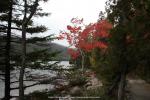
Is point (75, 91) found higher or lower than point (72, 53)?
lower

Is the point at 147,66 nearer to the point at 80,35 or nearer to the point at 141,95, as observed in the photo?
the point at 141,95

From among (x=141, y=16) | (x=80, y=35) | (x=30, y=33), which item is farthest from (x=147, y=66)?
(x=80, y=35)

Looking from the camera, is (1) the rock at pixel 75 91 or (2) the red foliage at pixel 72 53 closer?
(1) the rock at pixel 75 91

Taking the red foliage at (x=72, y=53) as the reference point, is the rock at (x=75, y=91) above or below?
below

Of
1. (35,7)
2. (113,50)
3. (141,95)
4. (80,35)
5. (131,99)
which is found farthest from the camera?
(80,35)

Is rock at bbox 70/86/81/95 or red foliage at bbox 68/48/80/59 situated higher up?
red foliage at bbox 68/48/80/59

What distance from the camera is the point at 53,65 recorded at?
16.7 meters

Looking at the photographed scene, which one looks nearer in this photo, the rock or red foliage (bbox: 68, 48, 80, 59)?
the rock

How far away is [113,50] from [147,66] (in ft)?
6.89

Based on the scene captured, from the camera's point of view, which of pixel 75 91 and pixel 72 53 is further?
pixel 72 53

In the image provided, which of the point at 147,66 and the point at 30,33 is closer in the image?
the point at 30,33

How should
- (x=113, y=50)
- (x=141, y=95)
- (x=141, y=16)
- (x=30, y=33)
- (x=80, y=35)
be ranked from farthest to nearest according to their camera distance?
(x=80, y=35)
(x=141, y=95)
(x=113, y=50)
(x=141, y=16)
(x=30, y=33)

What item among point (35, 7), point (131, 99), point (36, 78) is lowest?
point (131, 99)

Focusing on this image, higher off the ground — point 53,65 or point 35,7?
point 35,7
